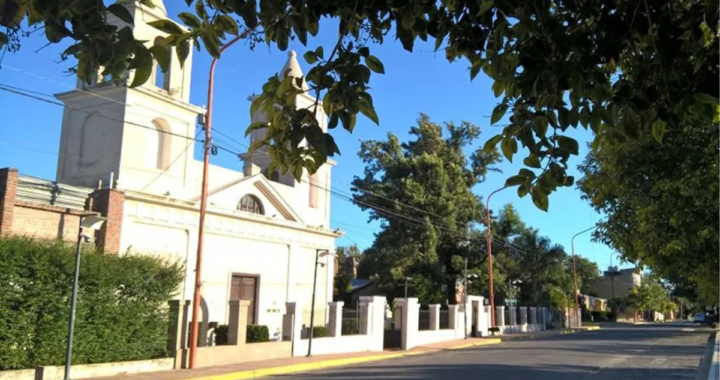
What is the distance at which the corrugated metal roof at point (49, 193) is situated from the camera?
18.1m

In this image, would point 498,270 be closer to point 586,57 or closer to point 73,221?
point 73,221

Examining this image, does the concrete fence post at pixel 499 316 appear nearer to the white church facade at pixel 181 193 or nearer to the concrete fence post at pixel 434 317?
the concrete fence post at pixel 434 317

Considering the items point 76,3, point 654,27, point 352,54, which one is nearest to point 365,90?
point 352,54

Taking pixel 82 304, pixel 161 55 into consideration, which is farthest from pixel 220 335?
pixel 161 55

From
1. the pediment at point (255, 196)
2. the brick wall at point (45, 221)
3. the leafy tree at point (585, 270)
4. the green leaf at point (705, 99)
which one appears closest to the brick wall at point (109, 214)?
the brick wall at point (45, 221)

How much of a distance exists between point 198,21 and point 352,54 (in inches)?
33.4

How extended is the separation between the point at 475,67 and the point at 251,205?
24376 mm

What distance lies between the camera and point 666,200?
28.9 feet

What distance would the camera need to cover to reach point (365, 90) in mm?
3293

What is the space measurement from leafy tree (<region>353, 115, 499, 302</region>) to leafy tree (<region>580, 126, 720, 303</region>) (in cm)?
2744

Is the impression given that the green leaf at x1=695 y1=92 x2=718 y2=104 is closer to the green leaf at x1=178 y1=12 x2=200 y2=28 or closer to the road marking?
the green leaf at x1=178 y1=12 x2=200 y2=28

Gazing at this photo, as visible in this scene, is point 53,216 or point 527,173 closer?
point 527,173

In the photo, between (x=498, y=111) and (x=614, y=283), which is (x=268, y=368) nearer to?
(x=498, y=111)

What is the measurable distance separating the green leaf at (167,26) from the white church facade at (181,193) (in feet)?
55.8
